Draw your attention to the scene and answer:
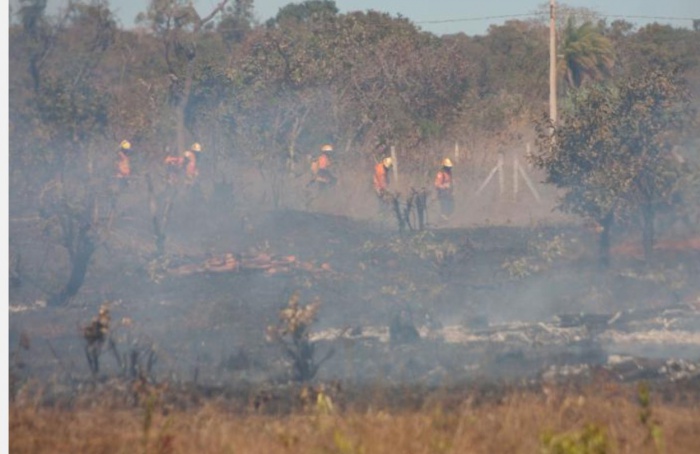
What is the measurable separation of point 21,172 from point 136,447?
17.6 metres

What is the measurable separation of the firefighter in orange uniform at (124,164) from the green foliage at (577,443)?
18.3 m

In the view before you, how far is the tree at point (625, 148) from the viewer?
18.9 metres

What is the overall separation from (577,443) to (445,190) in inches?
799

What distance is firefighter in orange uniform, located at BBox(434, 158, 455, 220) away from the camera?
1022 inches

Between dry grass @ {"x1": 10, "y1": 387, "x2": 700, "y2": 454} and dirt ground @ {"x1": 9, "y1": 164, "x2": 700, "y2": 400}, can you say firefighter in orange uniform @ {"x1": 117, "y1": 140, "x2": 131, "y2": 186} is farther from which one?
dry grass @ {"x1": 10, "y1": 387, "x2": 700, "y2": 454}

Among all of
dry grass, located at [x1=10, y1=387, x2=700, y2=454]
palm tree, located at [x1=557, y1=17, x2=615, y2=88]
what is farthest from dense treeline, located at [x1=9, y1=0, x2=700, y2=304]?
dry grass, located at [x1=10, y1=387, x2=700, y2=454]

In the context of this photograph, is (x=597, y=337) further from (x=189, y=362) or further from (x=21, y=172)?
(x=21, y=172)

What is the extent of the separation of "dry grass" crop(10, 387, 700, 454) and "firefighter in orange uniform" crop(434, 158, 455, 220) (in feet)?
57.8

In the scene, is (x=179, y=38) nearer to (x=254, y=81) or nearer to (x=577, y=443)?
(x=254, y=81)

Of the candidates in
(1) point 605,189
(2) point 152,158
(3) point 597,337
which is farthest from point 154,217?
(3) point 597,337

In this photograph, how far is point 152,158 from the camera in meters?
25.5

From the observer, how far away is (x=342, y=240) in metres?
21.3

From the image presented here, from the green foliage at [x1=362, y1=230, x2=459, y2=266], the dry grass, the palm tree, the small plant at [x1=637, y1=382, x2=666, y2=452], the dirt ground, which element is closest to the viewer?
the small plant at [x1=637, y1=382, x2=666, y2=452]

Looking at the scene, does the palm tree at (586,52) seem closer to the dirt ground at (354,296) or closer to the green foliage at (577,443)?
the dirt ground at (354,296)
